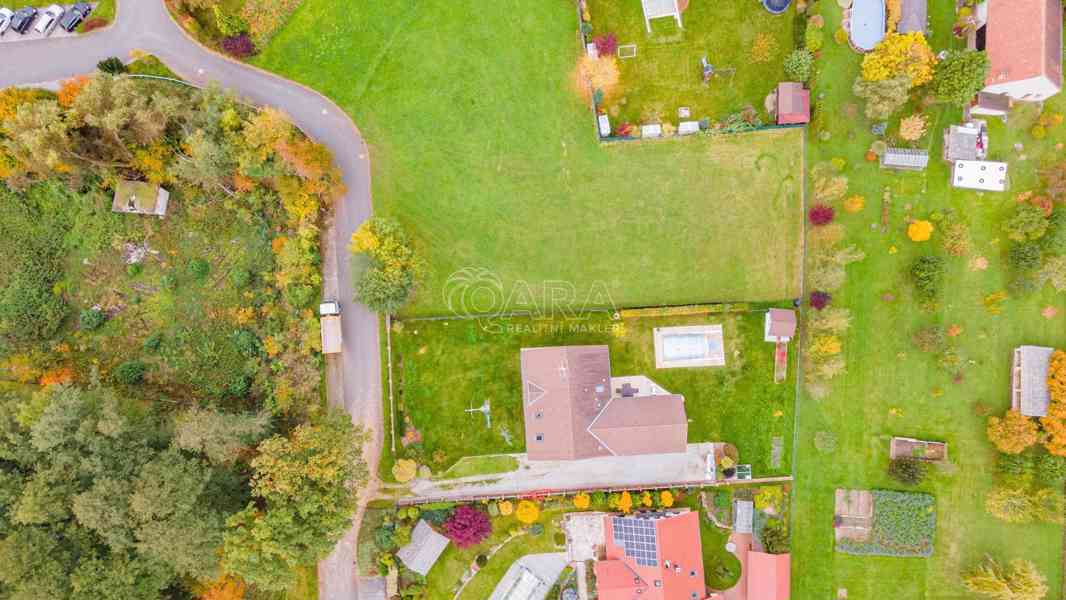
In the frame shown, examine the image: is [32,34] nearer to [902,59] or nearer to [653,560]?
[653,560]

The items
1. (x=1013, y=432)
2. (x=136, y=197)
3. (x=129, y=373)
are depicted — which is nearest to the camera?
(x=1013, y=432)

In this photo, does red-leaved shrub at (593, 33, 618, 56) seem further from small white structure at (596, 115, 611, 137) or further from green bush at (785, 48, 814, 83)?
green bush at (785, 48, 814, 83)

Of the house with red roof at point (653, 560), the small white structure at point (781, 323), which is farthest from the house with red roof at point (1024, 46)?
the house with red roof at point (653, 560)

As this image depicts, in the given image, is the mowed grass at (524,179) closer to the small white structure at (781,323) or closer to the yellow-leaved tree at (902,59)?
the small white structure at (781,323)

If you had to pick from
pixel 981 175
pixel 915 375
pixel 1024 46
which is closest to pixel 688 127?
pixel 981 175

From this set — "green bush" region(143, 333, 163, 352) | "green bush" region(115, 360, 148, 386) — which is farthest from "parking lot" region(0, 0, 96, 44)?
"green bush" region(115, 360, 148, 386)

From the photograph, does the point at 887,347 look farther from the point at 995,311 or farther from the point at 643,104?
the point at 643,104
